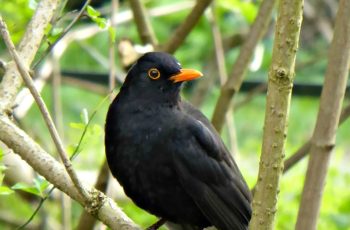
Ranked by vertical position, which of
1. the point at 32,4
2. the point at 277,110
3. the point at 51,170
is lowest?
the point at 51,170

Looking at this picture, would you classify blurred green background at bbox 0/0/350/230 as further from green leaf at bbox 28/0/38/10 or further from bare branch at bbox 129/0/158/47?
green leaf at bbox 28/0/38/10

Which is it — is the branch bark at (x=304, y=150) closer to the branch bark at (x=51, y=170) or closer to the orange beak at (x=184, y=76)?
the orange beak at (x=184, y=76)

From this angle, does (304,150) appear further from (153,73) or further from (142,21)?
(142,21)

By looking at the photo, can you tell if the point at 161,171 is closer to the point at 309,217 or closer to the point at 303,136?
the point at 309,217

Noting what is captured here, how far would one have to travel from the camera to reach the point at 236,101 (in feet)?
25.8

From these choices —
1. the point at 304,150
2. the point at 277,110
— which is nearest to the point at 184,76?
the point at 304,150

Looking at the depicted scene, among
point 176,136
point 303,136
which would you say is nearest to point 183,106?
point 176,136

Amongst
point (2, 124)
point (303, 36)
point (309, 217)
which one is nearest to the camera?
point (309, 217)

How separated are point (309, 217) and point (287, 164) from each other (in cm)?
121

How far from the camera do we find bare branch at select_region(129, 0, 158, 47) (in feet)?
17.5

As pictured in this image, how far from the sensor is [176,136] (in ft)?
14.8

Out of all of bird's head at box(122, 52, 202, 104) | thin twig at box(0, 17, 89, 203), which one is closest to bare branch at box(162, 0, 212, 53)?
bird's head at box(122, 52, 202, 104)

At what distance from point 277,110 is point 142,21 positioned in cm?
256

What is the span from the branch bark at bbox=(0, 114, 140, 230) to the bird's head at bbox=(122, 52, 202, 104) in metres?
1.12
